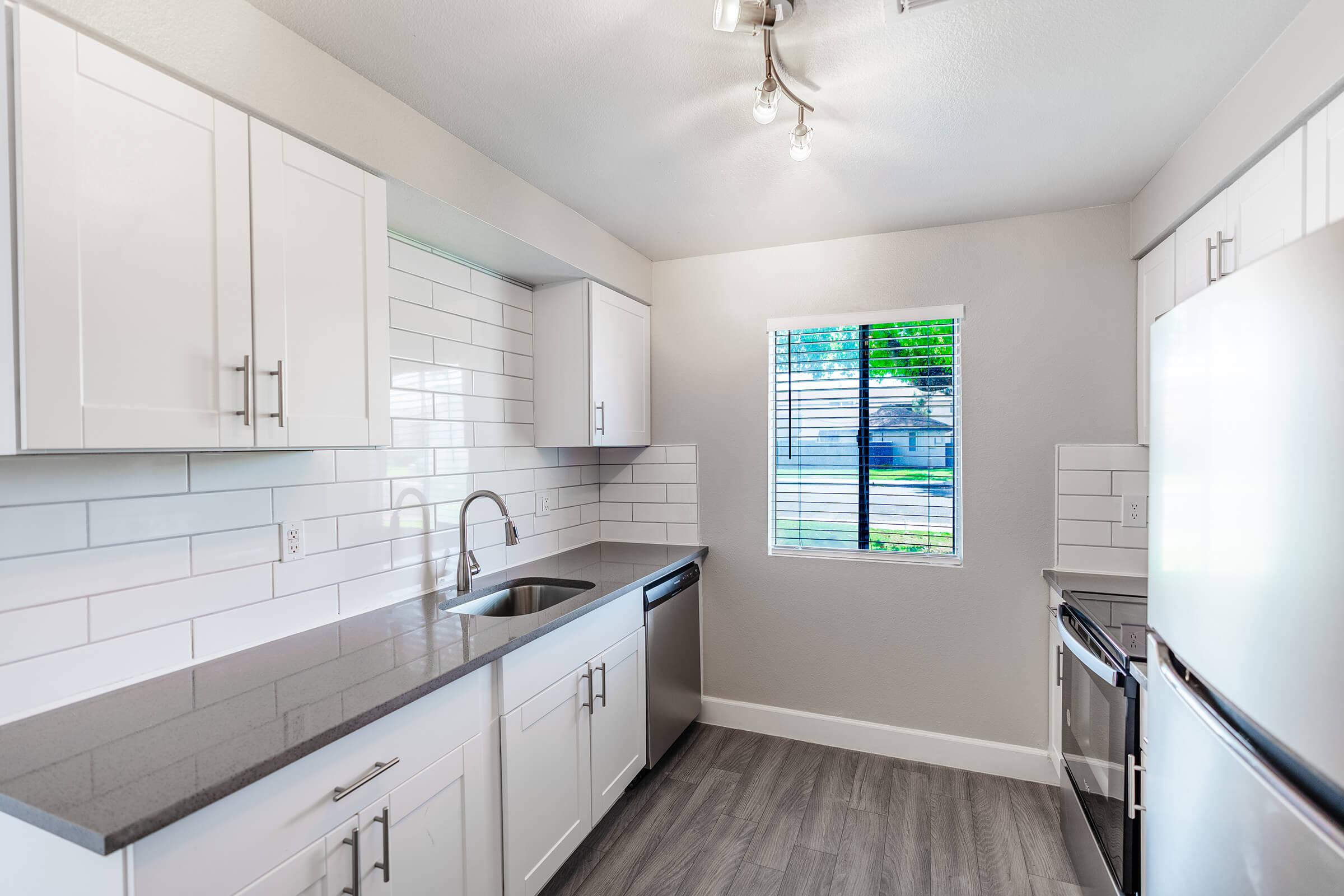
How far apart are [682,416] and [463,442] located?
3.83 ft

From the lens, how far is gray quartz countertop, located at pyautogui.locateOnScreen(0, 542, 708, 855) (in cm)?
92

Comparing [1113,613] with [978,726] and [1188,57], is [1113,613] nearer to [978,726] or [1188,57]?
[978,726]

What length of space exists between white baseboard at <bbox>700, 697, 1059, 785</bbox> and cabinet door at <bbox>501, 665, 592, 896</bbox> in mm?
1128

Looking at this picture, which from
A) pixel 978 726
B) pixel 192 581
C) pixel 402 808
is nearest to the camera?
pixel 402 808

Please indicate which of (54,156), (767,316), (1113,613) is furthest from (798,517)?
(54,156)

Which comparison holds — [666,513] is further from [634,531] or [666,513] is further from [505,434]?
[505,434]

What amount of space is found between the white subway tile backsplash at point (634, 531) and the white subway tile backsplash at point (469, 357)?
109 cm

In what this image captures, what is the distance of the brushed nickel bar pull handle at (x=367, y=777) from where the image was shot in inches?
47.9

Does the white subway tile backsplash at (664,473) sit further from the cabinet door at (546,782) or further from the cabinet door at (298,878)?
the cabinet door at (298,878)

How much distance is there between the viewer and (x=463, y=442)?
2.39 m

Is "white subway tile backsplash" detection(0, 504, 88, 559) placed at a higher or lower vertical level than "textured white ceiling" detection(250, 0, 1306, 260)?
lower

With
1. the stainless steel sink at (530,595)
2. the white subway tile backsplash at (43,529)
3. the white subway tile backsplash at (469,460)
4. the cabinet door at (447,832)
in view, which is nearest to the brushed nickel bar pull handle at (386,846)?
the cabinet door at (447,832)

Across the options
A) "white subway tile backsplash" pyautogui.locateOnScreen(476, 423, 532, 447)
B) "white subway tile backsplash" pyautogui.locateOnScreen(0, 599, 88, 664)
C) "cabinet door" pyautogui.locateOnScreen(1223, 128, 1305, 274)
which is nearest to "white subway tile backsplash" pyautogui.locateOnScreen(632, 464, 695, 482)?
"white subway tile backsplash" pyautogui.locateOnScreen(476, 423, 532, 447)

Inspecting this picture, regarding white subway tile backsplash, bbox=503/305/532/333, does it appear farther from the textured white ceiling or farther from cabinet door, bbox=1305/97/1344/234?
cabinet door, bbox=1305/97/1344/234
